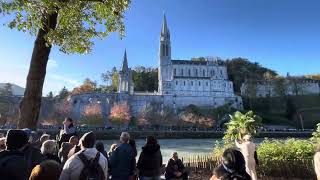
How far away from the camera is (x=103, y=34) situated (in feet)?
35.4

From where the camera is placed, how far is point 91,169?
5086mm

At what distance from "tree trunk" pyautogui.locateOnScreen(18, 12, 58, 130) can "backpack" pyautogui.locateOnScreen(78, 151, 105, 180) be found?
429cm

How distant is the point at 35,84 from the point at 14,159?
482cm

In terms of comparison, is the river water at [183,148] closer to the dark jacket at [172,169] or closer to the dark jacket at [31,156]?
the dark jacket at [172,169]

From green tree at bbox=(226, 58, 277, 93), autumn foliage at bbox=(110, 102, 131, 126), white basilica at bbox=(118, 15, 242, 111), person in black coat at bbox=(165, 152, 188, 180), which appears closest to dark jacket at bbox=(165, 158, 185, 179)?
person in black coat at bbox=(165, 152, 188, 180)

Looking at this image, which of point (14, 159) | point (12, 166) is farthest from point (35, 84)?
point (12, 166)

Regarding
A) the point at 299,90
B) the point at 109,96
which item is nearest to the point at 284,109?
the point at 299,90

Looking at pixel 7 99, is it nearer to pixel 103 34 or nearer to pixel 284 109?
pixel 284 109

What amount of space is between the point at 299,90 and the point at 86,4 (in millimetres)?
113764

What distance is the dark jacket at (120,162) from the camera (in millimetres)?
6945

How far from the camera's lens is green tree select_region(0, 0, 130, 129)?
893 centimetres

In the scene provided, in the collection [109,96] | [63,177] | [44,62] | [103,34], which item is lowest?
[63,177]

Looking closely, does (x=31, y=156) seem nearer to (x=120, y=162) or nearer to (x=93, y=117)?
(x=120, y=162)

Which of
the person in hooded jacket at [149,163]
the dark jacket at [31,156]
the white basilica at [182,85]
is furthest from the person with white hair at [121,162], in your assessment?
the white basilica at [182,85]
